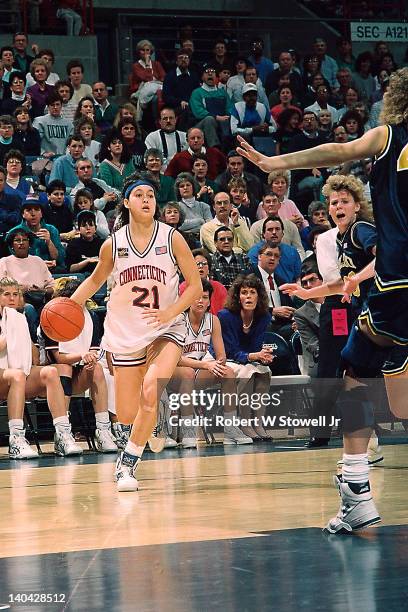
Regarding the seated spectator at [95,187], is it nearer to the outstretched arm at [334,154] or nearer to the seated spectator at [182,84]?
the seated spectator at [182,84]

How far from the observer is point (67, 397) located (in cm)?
1059

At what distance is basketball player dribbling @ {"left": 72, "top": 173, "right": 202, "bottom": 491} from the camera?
7.57 meters

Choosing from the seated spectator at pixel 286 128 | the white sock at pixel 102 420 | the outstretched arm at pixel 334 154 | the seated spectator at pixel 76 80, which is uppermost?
the seated spectator at pixel 76 80

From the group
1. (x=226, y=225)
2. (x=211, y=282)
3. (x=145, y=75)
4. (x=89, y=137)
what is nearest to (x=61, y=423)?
(x=211, y=282)

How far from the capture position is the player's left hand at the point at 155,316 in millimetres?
7328

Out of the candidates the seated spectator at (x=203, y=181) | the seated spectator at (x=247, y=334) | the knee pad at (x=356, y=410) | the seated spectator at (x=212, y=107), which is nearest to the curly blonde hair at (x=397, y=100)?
the knee pad at (x=356, y=410)

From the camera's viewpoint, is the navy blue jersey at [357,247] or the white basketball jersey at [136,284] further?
the white basketball jersey at [136,284]

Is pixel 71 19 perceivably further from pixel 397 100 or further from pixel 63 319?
pixel 397 100

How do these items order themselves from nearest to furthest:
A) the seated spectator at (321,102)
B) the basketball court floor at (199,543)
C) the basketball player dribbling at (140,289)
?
the basketball court floor at (199,543), the basketball player dribbling at (140,289), the seated spectator at (321,102)

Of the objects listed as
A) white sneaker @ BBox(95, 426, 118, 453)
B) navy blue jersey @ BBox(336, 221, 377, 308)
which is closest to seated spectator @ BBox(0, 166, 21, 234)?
white sneaker @ BBox(95, 426, 118, 453)

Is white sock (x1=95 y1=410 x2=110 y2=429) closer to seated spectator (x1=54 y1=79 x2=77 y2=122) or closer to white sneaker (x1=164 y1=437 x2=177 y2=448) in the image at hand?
white sneaker (x1=164 y1=437 x2=177 y2=448)

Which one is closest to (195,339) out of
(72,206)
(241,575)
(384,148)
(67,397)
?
(67,397)

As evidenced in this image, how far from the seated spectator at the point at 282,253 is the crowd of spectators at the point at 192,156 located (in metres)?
0.02

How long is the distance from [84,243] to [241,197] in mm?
2446
